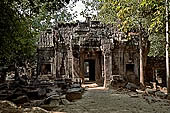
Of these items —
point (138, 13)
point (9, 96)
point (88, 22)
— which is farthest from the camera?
point (88, 22)

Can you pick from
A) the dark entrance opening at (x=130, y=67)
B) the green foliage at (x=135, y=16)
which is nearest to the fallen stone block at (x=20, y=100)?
the green foliage at (x=135, y=16)

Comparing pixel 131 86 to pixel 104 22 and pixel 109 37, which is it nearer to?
pixel 109 37

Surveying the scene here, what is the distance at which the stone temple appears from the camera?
672 inches

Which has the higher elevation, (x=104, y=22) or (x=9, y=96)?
(x=104, y=22)

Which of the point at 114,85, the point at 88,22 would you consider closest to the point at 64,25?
the point at 88,22

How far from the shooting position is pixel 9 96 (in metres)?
10.5

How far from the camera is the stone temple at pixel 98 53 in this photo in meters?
17.1

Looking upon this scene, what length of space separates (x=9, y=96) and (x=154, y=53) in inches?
757

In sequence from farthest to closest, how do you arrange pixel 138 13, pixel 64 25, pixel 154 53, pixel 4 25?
pixel 154 53
pixel 64 25
pixel 138 13
pixel 4 25

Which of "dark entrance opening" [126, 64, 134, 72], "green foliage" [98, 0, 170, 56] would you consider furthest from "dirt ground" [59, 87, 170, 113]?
"dark entrance opening" [126, 64, 134, 72]

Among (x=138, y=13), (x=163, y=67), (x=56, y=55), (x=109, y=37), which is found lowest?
(x=163, y=67)

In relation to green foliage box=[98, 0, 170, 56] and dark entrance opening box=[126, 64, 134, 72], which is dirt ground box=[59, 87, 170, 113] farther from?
dark entrance opening box=[126, 64, 134, 72]

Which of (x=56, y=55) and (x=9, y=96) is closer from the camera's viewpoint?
(x=9, y=96)

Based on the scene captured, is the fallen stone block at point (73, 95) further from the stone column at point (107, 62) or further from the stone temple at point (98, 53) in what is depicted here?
the stone column at point (107, 62)
